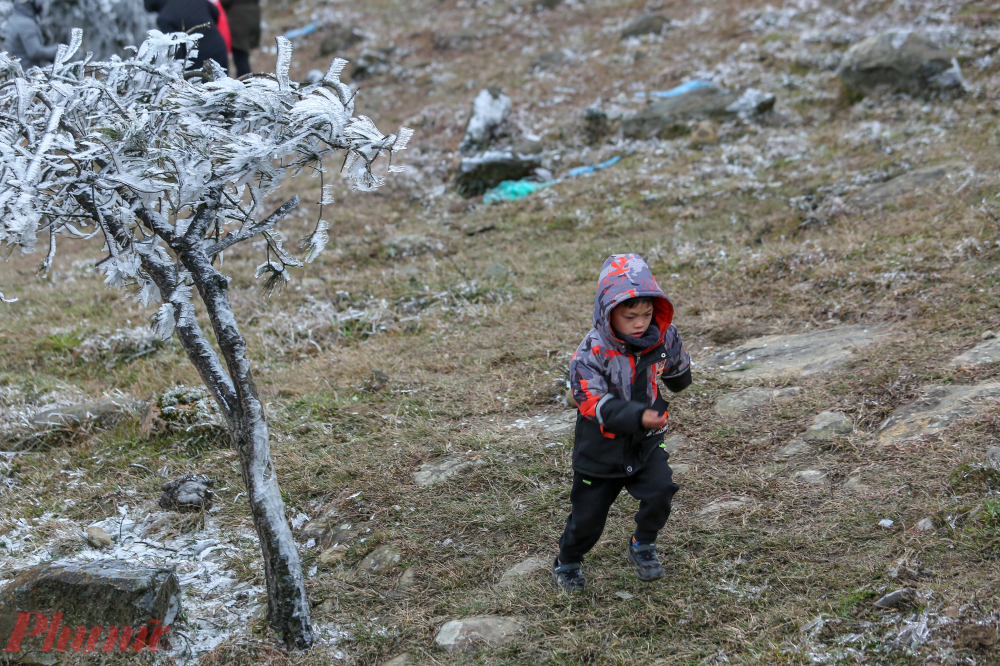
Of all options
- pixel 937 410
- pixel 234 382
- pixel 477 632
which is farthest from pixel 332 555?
pixel 937 410

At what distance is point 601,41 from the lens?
707 inches

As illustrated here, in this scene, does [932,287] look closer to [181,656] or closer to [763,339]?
[763,339]

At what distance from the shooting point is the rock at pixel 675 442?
4.55 m

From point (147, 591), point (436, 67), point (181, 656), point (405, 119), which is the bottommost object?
point (181, 656)

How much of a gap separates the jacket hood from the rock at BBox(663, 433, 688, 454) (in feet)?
4.94

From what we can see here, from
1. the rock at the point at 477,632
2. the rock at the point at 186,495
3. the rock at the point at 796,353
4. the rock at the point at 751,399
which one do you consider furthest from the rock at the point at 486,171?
the rock at the point at 477,632

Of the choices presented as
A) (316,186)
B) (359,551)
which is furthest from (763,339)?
(316,186)

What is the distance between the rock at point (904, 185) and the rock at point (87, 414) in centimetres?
747

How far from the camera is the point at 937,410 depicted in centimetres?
414

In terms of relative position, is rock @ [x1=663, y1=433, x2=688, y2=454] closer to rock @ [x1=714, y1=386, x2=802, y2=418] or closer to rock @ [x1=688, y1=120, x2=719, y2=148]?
rock @ [x1=714, y1=386, x2=802, y2=418]

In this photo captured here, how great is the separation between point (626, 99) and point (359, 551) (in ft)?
37.8

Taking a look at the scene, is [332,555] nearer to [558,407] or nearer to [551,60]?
[558,407]

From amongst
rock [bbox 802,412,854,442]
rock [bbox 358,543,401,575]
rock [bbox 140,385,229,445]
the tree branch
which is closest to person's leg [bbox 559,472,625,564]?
rock [bbox 358,543,401,575]

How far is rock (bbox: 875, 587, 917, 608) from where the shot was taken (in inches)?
115
